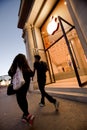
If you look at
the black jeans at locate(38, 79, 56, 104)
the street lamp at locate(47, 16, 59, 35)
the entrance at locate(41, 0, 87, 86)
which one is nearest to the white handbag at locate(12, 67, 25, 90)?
the black jeans at locate(38, 79, 56, 104)

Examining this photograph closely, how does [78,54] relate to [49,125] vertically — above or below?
above

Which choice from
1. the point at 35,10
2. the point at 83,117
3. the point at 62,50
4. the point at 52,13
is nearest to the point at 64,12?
the point at 52,13

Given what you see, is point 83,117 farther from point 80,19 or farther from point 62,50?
point 62,50

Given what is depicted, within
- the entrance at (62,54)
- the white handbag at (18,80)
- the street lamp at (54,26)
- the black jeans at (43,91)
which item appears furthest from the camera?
the entrance at (62,54)

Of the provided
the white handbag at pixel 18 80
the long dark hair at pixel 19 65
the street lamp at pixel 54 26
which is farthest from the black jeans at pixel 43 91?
the street lamp at pixel 54 26

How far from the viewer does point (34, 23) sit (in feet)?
25.6

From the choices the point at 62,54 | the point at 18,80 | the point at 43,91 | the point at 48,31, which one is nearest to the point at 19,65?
the point at 18,80

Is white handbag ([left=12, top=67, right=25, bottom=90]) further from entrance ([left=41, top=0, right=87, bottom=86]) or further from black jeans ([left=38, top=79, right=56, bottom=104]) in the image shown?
entrance ([left=41, top=0, right=87, bottom=86])

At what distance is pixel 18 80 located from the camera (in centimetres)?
210

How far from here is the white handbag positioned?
6.76 feet

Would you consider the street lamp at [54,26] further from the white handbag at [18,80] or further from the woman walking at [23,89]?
the white handbag at [18,80]

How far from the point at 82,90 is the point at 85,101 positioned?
433 mm

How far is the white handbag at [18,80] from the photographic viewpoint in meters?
2.06

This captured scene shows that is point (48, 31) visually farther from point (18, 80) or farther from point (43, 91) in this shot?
point (18, 80)
